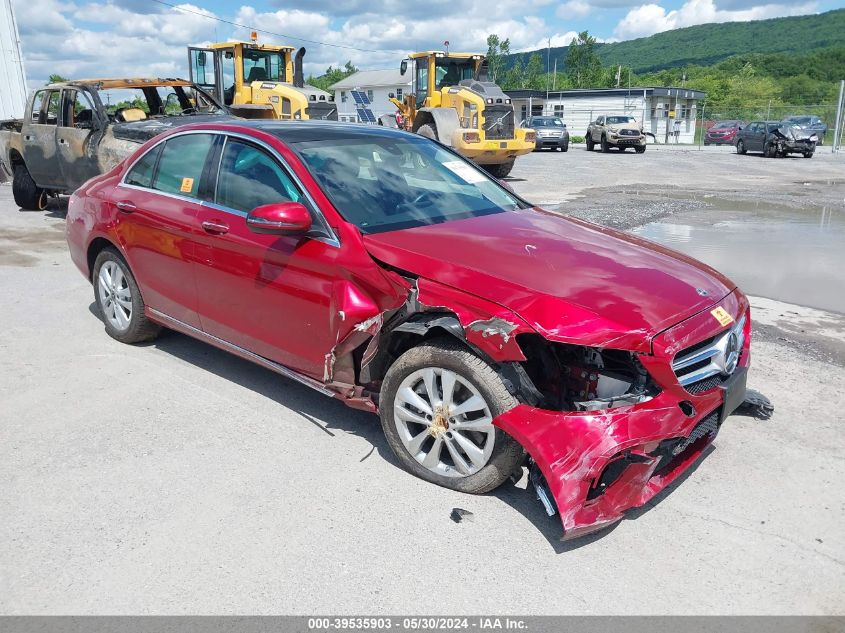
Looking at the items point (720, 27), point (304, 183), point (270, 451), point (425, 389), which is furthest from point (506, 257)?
point (720, 27)

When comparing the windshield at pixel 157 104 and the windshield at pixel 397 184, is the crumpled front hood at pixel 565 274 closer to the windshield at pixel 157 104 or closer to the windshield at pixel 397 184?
the windshield at pixel 397 184

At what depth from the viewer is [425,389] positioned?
3510 millimetres

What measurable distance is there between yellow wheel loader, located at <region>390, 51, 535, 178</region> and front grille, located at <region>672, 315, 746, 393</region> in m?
14.1

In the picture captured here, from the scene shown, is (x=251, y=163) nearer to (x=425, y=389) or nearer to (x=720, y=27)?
(x=425, y=389)

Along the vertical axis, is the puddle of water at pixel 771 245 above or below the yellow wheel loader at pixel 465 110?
below

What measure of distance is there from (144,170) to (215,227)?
1.19 meters

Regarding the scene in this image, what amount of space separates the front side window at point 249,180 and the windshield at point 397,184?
0.59 feet

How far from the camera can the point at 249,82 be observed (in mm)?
16328

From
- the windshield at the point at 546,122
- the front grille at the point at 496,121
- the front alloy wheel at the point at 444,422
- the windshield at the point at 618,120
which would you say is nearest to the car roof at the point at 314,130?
the front alloy wheel at the point at 444,422

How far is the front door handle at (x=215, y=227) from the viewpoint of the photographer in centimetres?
427

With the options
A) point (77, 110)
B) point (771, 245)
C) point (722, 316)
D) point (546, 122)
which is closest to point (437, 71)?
point (77, 110)

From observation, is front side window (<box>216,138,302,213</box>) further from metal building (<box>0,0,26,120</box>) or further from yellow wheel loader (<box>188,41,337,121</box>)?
metal building (<box>0,0,26,120</box>)

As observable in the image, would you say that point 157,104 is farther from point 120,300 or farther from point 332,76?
point 332,76

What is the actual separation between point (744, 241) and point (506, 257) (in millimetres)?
7912
